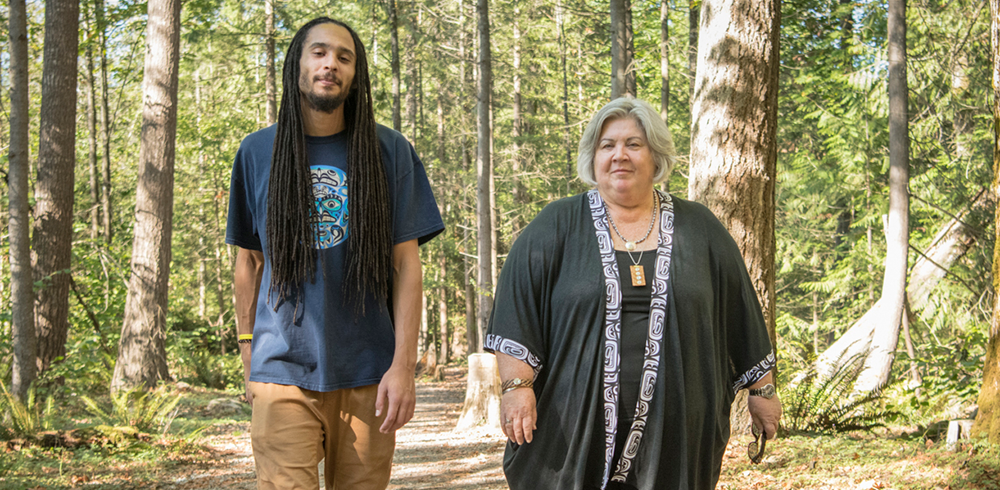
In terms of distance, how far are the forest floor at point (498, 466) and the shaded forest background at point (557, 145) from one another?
7.23ft

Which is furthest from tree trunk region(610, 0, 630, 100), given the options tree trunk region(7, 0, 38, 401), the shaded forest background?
tree trunk region(7, 0, 38, 401)

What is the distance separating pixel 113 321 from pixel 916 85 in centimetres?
1680

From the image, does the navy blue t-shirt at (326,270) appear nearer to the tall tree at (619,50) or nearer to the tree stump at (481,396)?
the tree stump at (481,396)

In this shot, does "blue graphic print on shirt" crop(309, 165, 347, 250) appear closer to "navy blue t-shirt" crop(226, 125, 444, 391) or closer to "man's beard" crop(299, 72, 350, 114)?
"navy blue t-shirt" crop(226, 125, 444, 391)

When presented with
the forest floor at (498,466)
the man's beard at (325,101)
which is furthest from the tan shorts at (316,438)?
the forest floor at (498,466)

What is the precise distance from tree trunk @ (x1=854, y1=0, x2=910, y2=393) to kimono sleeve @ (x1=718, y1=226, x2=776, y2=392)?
11905 millimetres

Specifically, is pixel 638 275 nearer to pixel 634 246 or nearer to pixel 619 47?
pixel 634 246

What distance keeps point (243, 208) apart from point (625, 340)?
5.04 ft

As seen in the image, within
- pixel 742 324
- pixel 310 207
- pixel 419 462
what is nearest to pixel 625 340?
pixel 742 324

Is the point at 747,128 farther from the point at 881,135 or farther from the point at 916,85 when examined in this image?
the point at 881,135

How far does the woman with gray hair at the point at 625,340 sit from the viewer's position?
2.71 metres

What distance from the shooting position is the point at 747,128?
572 cm

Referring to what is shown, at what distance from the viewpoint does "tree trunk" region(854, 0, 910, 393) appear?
13.4 meters

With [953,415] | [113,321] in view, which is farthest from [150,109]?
[953,415]
